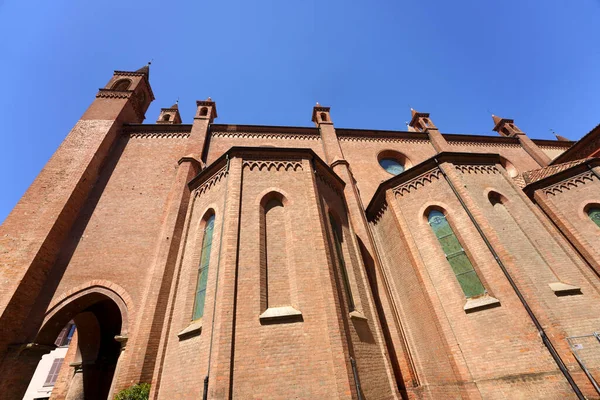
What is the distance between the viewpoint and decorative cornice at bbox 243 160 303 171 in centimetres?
891

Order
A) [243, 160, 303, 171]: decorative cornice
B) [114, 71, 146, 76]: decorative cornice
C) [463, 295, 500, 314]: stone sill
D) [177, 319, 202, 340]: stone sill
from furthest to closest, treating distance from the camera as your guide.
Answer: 1. [114, 71, 146, 76]: decorative cornice
2. [243, 160, 303, 171]: decorative cornice
3. [463, 295, 500, 314]: stone sill
4. [177, 319, 202, 340]: stone sill

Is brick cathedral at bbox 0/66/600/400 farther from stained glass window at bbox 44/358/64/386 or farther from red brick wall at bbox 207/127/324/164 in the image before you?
stained glass window at bbox 44/358/64/386

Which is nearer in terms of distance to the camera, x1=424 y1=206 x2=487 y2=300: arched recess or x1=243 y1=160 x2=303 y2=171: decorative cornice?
x1=424 y1=206 x2=487 y2=300: arched recess

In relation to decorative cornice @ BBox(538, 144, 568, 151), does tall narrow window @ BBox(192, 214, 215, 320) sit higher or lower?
lower

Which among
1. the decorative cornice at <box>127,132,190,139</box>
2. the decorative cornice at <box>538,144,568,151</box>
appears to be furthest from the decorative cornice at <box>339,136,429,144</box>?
the decorative cornice at <box>538,144,568,151</box>

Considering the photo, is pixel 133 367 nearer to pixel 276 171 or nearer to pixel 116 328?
pixel 276 171

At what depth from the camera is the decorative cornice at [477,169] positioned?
1032cm

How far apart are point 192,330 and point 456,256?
26.7 ft

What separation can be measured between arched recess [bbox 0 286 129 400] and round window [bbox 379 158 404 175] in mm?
14299

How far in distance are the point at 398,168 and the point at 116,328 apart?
1786 centimetres

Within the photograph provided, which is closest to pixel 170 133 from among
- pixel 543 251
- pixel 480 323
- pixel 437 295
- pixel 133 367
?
pixel 133 367

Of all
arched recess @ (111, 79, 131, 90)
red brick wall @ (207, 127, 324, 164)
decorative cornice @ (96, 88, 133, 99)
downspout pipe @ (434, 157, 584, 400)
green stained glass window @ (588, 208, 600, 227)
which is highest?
arched recess @ (111, 79, 131, 90)

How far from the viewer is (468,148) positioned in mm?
18328

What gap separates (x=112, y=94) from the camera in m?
15.4
